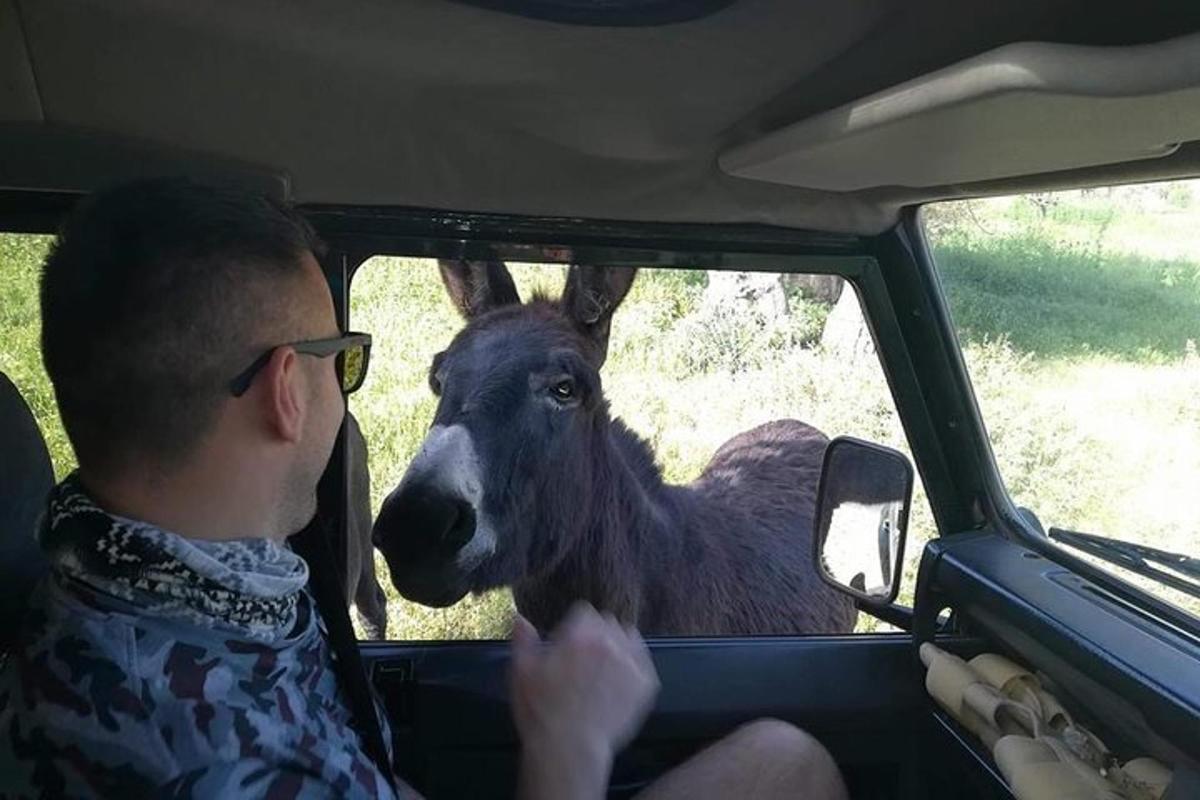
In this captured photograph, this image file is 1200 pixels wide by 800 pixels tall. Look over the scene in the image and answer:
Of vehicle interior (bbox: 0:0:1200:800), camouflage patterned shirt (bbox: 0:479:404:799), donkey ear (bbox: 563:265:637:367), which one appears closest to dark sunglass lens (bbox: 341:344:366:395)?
vehicle interior (bbox: 0:0:1200:800)

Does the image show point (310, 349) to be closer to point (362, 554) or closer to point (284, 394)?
point (284, 394)

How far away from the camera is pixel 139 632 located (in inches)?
47.9

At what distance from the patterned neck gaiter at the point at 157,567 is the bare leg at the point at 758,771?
118 cm

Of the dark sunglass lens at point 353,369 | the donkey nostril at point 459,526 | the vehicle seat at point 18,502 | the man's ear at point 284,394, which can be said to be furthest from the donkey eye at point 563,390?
the man's ear at point 284,394

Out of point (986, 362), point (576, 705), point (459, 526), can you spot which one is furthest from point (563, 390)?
point (576, 705)

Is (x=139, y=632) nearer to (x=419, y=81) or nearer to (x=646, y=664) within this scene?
(x=646, y=664)

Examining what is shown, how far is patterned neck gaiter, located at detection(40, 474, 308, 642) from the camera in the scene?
123 cm

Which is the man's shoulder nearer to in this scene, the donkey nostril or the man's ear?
the man's ear

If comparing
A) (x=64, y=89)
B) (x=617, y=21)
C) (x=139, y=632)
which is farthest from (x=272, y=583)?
(x=64, y=89)

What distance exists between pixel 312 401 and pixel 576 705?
578mm

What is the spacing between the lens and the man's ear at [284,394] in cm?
135

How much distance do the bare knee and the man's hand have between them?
29.0 inches

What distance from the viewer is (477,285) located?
260 centimetres

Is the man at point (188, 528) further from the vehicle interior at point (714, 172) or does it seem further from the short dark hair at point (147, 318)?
the vehicle interior at point (714, 172)
